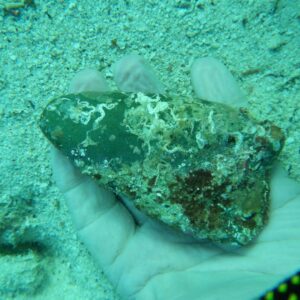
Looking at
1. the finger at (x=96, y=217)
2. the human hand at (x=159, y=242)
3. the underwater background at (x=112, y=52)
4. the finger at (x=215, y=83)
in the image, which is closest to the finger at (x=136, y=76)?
the human hand at (x=159, y=242)

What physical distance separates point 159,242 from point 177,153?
755 millimetres

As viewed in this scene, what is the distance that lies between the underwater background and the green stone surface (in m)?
0.57

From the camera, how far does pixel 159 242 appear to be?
8.49ft

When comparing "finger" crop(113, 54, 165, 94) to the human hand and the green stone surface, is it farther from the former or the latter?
the green stone surface

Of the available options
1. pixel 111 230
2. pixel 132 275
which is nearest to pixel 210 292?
pixel 132 275

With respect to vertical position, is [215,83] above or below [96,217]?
above

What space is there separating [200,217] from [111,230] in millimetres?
735

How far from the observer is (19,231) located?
3016 mm

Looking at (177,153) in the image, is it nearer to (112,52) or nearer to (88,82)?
(88,82)

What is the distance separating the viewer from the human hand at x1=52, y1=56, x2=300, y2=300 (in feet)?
7.52

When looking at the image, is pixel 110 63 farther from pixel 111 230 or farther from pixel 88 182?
pixel 111 230

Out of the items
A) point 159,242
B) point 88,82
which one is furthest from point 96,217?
point 88,82

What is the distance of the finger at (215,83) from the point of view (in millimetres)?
2740

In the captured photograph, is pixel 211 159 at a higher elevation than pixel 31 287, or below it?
higher
